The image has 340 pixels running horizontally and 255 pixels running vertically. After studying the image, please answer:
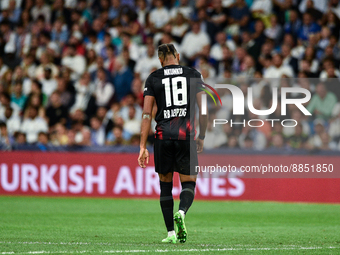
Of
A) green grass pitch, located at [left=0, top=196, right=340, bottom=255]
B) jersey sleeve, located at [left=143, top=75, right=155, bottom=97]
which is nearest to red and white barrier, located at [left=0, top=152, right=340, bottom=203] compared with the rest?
green grass pitch, located at [left=0, top=196, right=340, bottom=255]

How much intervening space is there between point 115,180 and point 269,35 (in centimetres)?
509

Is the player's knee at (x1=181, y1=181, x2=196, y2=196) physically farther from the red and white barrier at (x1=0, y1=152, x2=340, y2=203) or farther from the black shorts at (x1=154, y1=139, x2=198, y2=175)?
the red and white barrier at (x1=0, y1=152, x2=340, y2=203)

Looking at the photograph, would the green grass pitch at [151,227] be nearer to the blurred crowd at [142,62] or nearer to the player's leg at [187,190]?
the player's leg at [187,190]

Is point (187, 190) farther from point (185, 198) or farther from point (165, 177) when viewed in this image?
point (165, 177)

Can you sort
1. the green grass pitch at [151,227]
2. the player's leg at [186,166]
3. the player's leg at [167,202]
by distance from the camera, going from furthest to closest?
the player's leg at [167,202]
the player's leg at [186,166]
the green grass pitch at [151,227]

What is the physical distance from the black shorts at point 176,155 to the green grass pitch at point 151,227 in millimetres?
776

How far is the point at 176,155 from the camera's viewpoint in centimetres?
627

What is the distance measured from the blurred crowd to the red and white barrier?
1.24 ft

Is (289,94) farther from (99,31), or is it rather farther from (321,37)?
(99,31)

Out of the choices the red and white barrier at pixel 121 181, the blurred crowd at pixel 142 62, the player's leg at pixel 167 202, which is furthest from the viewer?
the blurred crowd at pixel 142 62

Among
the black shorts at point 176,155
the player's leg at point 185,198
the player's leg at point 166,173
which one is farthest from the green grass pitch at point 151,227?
the black shorts at point 176,155

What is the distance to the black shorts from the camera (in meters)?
6.21

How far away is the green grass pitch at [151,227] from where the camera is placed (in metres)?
5.82

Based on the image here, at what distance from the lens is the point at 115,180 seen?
1288 cm
